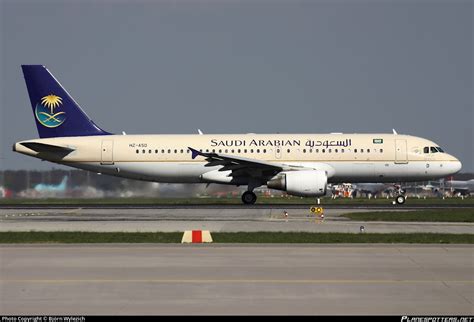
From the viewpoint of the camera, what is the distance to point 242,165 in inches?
1843

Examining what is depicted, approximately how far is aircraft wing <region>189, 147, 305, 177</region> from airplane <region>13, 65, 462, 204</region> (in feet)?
0.18

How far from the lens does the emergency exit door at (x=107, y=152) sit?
161 feet

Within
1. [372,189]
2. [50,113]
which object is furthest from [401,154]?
[372,189]

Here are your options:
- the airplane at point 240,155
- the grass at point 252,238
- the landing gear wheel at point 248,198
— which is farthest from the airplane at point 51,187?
the grass at point 252,238

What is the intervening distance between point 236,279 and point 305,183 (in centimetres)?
2939

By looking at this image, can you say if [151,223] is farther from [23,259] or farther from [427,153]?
[427,153]

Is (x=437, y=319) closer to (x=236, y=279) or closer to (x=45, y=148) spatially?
(x=236, y=279)

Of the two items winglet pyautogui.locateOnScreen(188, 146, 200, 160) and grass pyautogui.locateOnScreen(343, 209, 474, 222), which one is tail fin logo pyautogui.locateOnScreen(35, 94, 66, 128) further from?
grass pyautogui.locateOnScreen(343, 209, 474, 222)

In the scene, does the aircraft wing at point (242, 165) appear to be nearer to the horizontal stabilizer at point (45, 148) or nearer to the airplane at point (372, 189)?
the horizontal stabilizer at point (45, 148)

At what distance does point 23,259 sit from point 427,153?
32874mm

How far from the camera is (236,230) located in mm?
27672

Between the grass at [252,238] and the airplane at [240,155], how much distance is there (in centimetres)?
1970

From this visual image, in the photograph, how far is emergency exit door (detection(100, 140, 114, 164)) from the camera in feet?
161

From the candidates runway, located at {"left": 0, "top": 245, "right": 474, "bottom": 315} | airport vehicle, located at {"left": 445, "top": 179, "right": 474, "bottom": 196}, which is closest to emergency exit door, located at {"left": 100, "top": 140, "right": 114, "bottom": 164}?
runway, located at {"left": 0, "top": 245, "right": 474, "bottom": 315}
